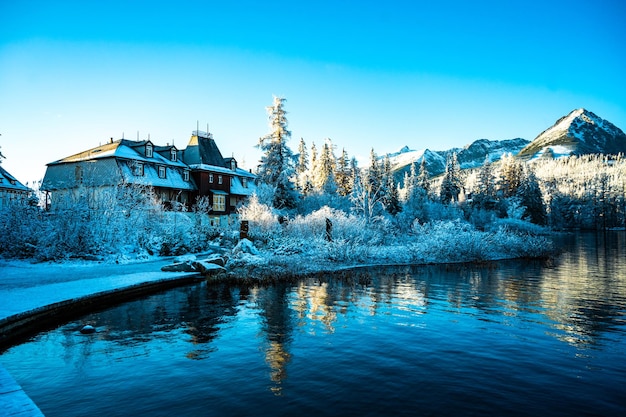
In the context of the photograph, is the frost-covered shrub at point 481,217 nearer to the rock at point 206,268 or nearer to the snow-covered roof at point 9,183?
the rock at point 206,268

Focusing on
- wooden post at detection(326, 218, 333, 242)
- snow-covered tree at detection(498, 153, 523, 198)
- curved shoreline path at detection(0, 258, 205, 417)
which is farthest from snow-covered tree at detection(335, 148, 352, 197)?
curved shoreline path at detection(0, 258, 205, 417)

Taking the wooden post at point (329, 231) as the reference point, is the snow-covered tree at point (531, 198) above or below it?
above

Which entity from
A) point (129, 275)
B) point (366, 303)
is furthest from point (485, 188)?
point (129, 275)

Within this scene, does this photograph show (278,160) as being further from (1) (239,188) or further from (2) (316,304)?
(2) (316,304)

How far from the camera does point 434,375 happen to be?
8086 millimetres

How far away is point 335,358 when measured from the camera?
910cm

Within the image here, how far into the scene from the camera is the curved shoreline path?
22.5ft

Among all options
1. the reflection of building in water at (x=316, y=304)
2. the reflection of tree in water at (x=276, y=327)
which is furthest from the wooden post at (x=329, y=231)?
the reflection of tree in water at (x=276, y=327)

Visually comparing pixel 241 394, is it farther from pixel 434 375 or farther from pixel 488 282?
pixel 488 282

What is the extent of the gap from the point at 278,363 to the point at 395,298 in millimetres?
8444

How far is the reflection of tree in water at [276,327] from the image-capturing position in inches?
331

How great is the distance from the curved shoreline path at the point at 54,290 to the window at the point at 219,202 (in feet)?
82.3

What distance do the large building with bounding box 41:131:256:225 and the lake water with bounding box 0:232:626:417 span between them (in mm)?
24593

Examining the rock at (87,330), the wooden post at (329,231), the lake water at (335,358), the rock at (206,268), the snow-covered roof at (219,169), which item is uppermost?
the snow-covered roof at (219,169)
